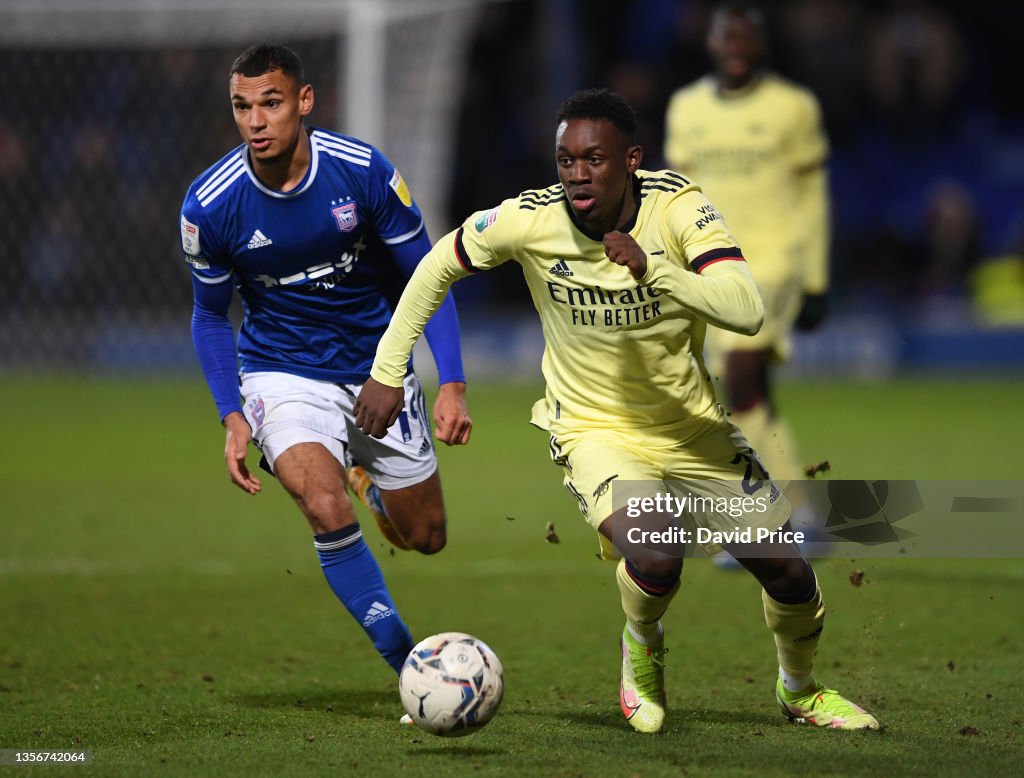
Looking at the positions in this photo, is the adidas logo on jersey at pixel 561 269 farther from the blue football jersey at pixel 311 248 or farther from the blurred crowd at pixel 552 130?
the blurred crowd at pixel 552 130

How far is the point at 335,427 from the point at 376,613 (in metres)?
0.74

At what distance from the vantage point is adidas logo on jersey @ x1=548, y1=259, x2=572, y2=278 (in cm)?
482

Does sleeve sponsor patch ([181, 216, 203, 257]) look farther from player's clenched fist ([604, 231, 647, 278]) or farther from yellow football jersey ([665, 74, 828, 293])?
yellow football jersey ([665, 74, 828, 293])

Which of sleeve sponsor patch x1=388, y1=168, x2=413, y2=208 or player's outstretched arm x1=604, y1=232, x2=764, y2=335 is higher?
sleeve sponsor patch x1=388, y1=168, x2=413, y2=208

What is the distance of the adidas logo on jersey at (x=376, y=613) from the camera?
5.11 metres

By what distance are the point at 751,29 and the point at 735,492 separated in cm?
400

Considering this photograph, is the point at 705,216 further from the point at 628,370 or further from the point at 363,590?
the point at 363,590

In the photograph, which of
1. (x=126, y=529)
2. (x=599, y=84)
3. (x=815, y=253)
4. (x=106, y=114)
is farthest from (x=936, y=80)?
(x=126, y=529)

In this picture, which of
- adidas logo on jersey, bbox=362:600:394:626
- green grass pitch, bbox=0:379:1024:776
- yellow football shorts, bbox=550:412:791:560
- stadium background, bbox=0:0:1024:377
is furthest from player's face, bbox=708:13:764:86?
stadium background, bbox=0:0:1024:377

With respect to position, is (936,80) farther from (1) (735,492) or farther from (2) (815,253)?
(1) (735,492)

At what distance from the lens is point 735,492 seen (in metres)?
4.86

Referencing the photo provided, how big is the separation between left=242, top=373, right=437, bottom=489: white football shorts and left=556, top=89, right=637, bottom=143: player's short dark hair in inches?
50.7

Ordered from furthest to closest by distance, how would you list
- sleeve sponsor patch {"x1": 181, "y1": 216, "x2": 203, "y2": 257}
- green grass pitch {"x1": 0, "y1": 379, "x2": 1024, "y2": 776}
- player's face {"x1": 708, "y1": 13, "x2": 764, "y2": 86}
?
1. player's face {"x1": 708, "y1": 13, "x2": 764, "y2": 86}
2. sleeve sponsor patch {"x1": 181, "y1": 216, "x2": 203, "y2": 257}
3. green grass pitch {"x1": 0, "y1": 379, "x2": 1024, "y2": 776}

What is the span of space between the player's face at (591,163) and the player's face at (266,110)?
112 centimetres
